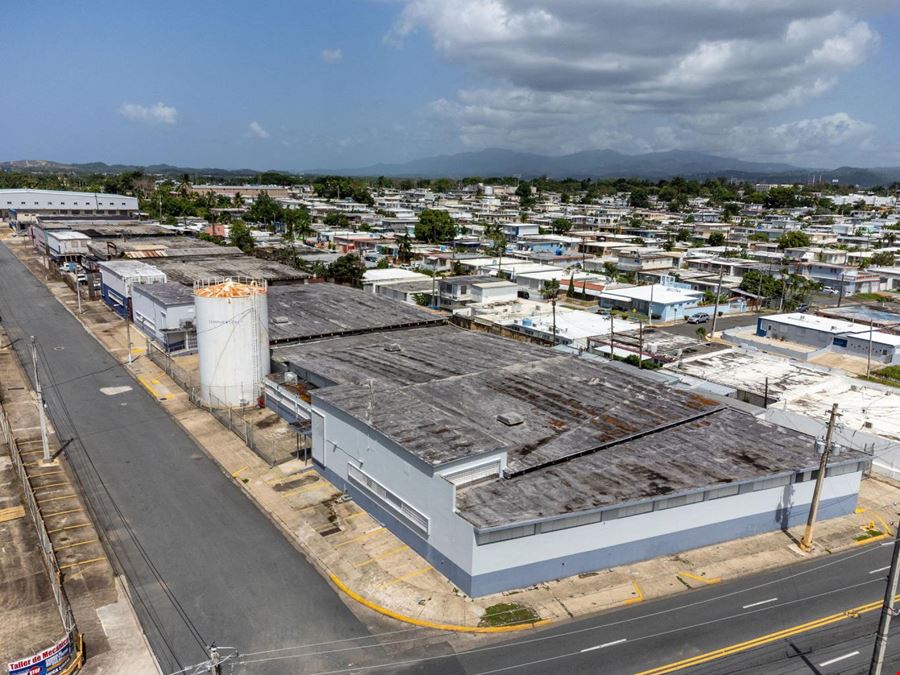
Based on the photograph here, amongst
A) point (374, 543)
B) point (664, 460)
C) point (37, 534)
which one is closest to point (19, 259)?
point (37, 534)

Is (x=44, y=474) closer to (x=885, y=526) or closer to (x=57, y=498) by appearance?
(x=57, y=498)

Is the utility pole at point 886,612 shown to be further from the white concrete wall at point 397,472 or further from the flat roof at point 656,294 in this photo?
the flat roof at point 656,294

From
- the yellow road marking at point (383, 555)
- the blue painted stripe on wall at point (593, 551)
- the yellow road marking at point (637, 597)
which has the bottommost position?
the yellow road marking at point (383, 555)

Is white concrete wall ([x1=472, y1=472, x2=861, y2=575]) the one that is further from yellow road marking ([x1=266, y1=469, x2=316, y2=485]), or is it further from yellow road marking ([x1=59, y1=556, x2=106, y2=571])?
yellow road marking ([x1=59, y1=556, x2=106, y2=571])

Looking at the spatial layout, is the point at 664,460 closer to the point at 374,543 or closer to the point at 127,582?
the point at 374,543

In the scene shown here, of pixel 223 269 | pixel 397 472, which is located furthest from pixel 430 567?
pixel 223 269

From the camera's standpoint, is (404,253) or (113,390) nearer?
(113,390)

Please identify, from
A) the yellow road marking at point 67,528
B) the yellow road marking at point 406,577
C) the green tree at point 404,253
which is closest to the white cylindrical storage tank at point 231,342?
the yellow road marking at point 67,528
